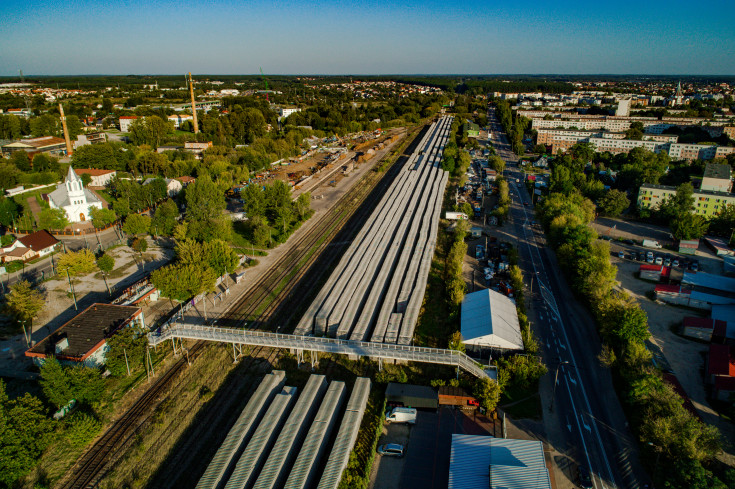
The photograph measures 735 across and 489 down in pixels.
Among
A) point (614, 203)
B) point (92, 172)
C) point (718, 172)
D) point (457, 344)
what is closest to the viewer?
point (457, 344)

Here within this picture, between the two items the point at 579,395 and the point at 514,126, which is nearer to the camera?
the point at 579,395

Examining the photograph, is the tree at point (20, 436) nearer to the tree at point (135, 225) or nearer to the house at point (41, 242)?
the tree at point (135, 225)

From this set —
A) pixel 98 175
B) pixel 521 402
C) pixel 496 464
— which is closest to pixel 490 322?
pixel 521 402

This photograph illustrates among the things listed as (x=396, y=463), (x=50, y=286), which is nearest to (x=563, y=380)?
(x=396, y=463)

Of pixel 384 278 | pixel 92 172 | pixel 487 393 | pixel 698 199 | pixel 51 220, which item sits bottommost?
pixel 487 393

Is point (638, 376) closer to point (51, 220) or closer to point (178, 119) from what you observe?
point (51, 220)

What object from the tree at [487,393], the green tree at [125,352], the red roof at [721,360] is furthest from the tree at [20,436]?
the red roof at [721,360]

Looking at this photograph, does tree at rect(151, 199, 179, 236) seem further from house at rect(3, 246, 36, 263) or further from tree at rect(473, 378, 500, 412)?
tree at rect(473, 378, 500, 412)
